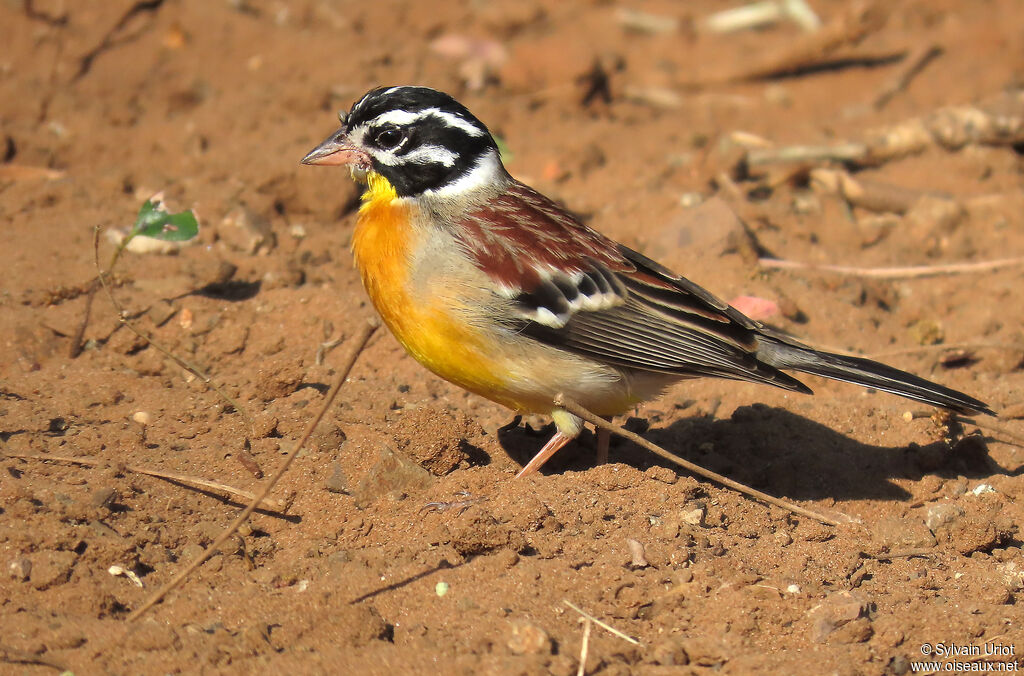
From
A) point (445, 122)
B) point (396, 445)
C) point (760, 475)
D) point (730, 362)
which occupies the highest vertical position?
point (445, 122)

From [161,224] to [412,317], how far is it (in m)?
1.90

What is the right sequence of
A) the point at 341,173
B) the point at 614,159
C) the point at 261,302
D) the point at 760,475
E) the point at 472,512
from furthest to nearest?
the point at 614,159
the point at 341,173
the point at 261,302
the point at 760,475
the point at 472,512

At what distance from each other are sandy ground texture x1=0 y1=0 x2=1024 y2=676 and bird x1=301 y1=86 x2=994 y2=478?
513 millimetres

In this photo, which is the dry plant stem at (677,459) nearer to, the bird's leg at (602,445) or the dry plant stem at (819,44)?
the bird's leg at (602,445)

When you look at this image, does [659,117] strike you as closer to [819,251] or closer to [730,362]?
[819,251]

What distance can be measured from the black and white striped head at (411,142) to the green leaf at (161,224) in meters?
0.90

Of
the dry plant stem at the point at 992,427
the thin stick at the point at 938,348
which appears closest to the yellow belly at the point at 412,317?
the dry plant stem at the point at 992,427

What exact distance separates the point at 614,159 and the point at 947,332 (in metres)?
3.45

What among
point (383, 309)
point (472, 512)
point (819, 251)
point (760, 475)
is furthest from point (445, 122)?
point (819, 251)

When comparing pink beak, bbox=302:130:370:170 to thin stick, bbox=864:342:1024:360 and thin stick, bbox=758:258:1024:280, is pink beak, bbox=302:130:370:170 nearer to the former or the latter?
thin stick, bbox=758:258:1024:280

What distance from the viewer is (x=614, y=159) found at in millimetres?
10156

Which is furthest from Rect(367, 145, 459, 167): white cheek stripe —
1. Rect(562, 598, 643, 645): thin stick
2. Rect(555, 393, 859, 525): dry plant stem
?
Rect(562, 598, 643, 645): thin stick

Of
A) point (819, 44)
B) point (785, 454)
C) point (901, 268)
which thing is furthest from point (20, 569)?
point (819, 44)

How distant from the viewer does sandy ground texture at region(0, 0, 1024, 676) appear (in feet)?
15.5
